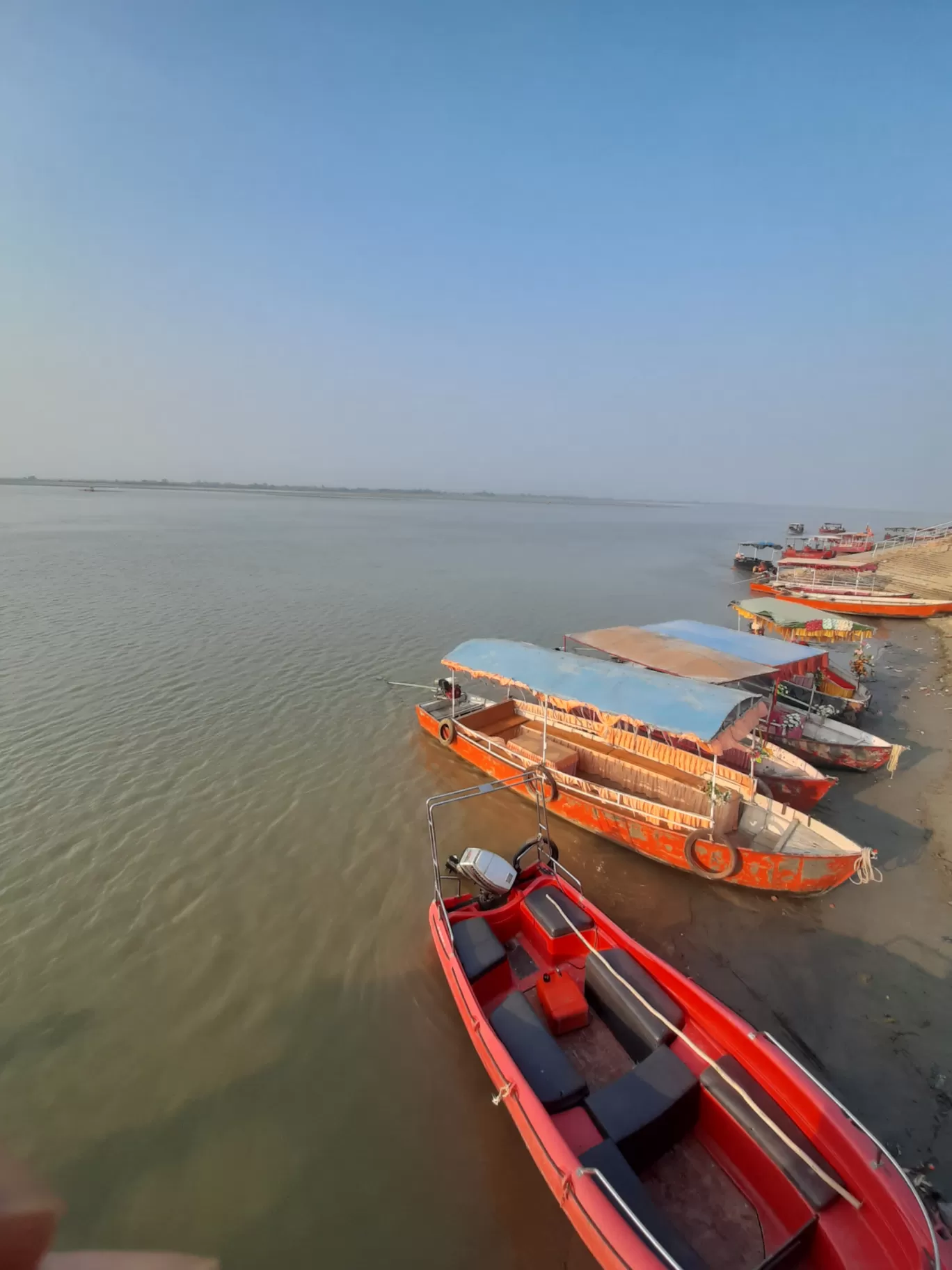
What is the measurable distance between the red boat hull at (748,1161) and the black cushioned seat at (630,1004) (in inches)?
7.7

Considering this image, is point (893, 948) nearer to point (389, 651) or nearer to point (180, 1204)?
point (180, 1204)

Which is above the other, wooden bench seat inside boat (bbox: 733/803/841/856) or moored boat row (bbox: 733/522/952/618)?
moored boat row (bbox: 733/522/952/618)

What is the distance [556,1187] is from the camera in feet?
14.5

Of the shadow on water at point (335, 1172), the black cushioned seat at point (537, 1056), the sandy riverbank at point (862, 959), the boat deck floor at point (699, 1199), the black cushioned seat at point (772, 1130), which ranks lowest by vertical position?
the shadow on water at point (335, 1172)

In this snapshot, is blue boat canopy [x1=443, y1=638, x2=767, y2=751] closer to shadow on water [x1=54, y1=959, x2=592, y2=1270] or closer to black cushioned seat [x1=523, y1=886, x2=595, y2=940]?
black cushioned seat [x1=523, y1=886, x2=595, y2=940]

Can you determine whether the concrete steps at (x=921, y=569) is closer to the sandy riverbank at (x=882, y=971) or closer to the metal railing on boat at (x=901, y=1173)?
the sandy riverbank at (x=882, y=971)

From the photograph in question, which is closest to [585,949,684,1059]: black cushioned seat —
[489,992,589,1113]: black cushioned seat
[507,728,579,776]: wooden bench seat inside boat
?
A: [489,992,589,1113]: black cushioned seat

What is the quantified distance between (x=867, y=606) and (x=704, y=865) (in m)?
28.4

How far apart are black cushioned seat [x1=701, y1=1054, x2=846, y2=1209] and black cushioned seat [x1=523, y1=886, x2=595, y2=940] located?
7.15ft

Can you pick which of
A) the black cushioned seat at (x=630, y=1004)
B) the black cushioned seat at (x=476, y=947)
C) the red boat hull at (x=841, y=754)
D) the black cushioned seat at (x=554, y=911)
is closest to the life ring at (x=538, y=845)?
the black cushioned seat at (x=554, y=911)

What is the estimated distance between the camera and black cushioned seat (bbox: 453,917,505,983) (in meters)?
6.60

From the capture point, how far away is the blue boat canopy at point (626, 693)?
383 inches

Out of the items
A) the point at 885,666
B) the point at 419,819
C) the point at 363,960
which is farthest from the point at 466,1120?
the point at 885,666

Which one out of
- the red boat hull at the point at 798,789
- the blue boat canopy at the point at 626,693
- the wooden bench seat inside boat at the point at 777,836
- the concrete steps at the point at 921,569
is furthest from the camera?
the concrete steps at the point at 921,569
